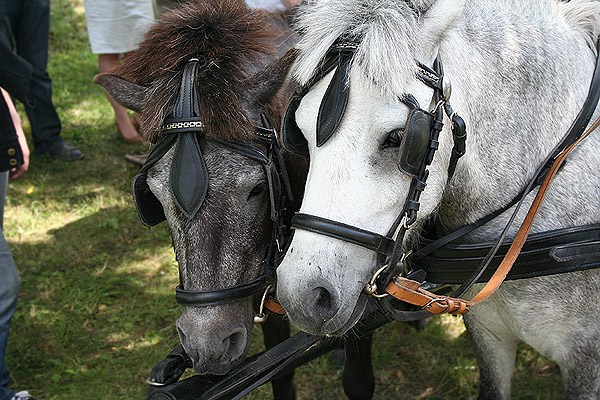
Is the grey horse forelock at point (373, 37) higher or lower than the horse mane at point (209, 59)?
higher

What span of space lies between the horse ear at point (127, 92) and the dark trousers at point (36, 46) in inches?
140

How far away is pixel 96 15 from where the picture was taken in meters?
5.27

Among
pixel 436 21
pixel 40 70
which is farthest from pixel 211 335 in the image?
pixel 40 70

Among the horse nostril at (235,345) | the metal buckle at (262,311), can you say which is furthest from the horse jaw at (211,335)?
the metal buckle at (262,311)

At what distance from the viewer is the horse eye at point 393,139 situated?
1.50m

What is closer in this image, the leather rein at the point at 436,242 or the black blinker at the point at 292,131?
the leather rein at the point at 436,242

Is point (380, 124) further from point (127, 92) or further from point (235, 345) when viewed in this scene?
point (127, 92)

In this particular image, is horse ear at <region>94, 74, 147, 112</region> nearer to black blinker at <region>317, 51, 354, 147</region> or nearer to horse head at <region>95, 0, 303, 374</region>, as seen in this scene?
horse head at <region>95, 0, 303, 374</region>

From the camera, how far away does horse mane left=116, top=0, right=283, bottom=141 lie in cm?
192

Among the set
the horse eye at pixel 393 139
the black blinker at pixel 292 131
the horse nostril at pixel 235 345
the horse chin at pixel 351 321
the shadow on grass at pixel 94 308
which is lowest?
the shadow on grass at pixel 94 308

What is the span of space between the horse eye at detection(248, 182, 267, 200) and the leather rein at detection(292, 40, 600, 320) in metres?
0.41

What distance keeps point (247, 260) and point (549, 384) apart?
89.8 inches

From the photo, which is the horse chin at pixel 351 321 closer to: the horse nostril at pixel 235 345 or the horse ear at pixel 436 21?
the horse nostril at pixel 235 345

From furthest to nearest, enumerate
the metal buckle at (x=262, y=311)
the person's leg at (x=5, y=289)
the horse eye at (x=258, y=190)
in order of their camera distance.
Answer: the person's leg at (x=5, y=289) → the metal buckle at (x=262, y=311) → the horse eye at (x=258, y=190)
